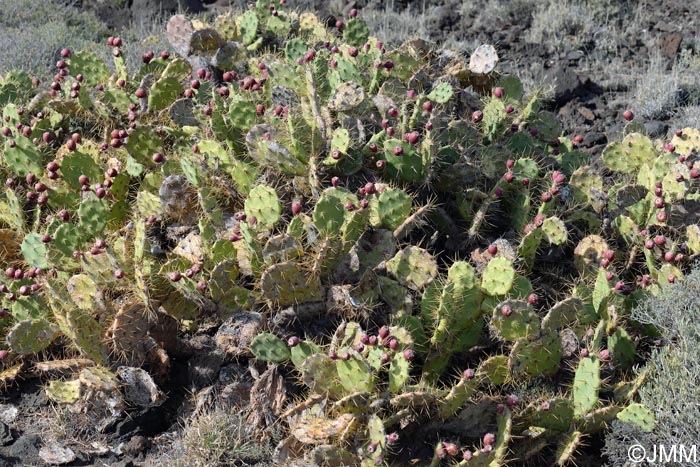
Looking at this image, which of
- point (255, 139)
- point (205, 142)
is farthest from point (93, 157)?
point (255, 139)

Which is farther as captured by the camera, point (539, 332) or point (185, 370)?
point (185, 370)

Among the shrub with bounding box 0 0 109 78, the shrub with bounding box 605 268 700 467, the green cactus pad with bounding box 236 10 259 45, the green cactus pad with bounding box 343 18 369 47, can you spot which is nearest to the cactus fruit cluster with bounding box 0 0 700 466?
the shrub with bounding box 605 268 700 467

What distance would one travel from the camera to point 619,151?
570cm

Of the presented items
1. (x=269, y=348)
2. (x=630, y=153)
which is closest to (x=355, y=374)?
(x=269, y=348)

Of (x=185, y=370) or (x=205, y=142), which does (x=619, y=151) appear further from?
(x=185, y=370)

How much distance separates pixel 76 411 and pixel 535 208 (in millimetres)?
2975

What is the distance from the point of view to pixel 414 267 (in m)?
4.63

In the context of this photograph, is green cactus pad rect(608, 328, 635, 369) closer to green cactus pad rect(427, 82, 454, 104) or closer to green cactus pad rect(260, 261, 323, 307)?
green cactus pad rect(260, 261, 323, 307)

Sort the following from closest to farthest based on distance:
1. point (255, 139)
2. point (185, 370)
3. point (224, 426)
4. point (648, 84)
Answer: point (224, 426) < point (185, 370) < point (255, 139) < point (648, 84)

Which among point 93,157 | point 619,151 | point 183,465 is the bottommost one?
point 183,465

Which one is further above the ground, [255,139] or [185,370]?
[255,139]

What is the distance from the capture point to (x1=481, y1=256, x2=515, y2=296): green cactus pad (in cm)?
442

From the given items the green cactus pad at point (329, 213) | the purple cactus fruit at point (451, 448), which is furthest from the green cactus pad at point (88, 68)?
the purple cactus fruit at point (451, 448)

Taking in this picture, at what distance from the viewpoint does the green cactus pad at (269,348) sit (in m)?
4.25
